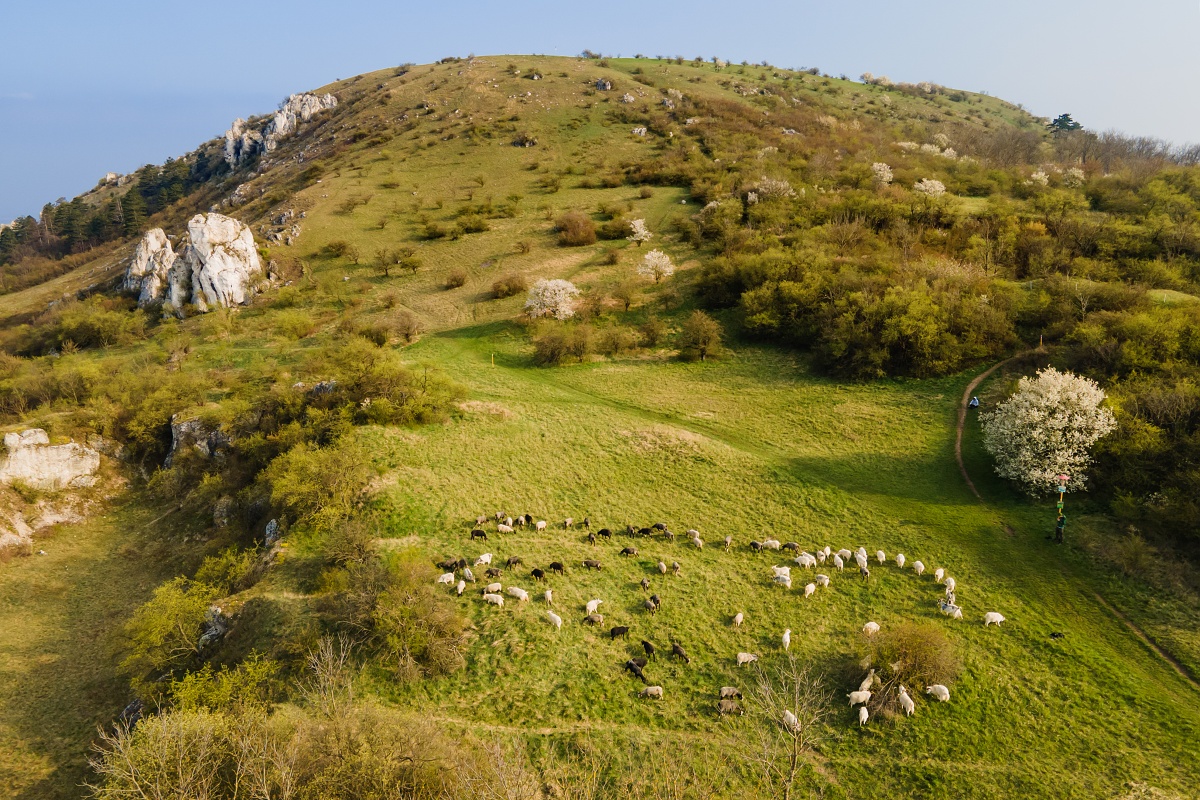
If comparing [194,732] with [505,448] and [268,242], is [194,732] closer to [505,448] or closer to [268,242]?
[505,448]

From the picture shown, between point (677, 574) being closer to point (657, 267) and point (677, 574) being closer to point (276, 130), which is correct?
point (657, 267)

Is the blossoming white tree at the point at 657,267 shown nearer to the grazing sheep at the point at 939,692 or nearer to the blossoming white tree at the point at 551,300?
the blossoming white tree at the point at 551,300

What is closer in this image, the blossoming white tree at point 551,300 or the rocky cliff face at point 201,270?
the blossoming white tree at point 551,300

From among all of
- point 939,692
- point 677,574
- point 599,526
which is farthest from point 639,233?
point 939,692

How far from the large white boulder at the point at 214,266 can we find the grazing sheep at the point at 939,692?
6944cm

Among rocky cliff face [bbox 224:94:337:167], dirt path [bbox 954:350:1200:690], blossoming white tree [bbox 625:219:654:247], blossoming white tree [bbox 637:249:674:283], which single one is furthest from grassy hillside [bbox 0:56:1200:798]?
rocky cliff face [bbox 224:94:337:167]

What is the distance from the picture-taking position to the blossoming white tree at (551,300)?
180ft

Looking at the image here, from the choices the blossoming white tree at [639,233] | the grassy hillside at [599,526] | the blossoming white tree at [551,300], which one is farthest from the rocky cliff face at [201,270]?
the blossoming white tree at [639,233]

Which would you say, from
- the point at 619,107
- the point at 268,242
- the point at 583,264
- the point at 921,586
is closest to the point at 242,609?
the point at 921,586

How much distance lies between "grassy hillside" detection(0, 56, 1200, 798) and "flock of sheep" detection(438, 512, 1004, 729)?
1.34 ft

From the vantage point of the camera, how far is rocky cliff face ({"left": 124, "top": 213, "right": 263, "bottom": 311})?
197ft

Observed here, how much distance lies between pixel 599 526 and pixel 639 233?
50.5m

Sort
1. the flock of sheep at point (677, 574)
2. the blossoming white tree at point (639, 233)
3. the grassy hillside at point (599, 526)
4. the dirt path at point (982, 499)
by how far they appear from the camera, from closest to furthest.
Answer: the grassy hillside at point (599, 526), the flock of sheep at point (677, 574), the dirt path at point (982, 499), the blossoming white tree at point (639, 233)

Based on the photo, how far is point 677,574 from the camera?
24.4 meters
